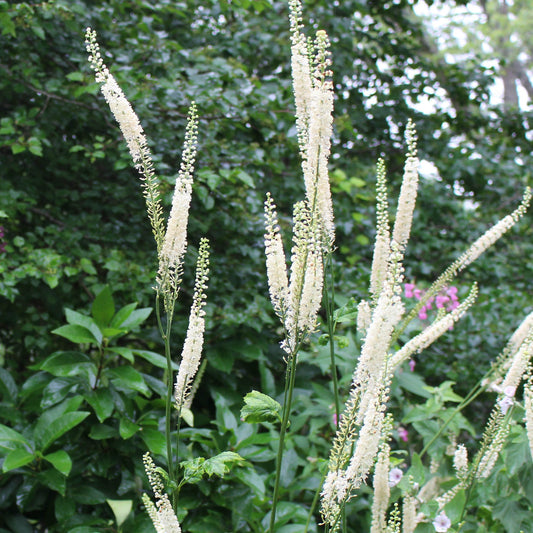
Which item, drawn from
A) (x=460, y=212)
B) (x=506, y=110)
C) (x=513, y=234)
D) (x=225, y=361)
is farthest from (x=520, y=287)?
(x=225, y=361)

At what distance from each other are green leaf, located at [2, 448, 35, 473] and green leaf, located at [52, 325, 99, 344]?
0.50 meters

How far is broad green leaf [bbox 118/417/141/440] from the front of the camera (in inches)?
93.9

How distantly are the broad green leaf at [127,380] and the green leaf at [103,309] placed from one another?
0.25 metres

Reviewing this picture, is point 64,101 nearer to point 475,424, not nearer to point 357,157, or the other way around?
point 357,157

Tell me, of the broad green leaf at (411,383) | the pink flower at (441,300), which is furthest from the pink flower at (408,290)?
the broad green leaf at (411,383)

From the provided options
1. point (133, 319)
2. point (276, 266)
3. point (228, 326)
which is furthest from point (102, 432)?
point (276, 266)

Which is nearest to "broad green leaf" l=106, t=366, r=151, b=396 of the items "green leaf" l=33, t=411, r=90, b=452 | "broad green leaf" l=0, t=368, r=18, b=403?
"green leaf" l=33, t=411, r=90, b=452

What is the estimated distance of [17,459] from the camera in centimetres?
222

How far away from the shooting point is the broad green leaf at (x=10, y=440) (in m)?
2.34

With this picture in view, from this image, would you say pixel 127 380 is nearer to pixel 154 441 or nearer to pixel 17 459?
pixel 154 441

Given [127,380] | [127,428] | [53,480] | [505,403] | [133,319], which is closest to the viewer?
[505,403]

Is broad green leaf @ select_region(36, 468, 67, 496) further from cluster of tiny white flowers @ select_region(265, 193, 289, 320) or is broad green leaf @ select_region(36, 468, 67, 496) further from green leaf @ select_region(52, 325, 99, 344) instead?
cluster of tiny white flowers @ select_region(265, 193, 289, 320)

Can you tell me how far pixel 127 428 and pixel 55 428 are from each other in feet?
0.96

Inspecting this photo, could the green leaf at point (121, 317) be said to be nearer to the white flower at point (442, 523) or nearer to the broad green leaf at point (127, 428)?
the broad green leaf at point (127, 428)
